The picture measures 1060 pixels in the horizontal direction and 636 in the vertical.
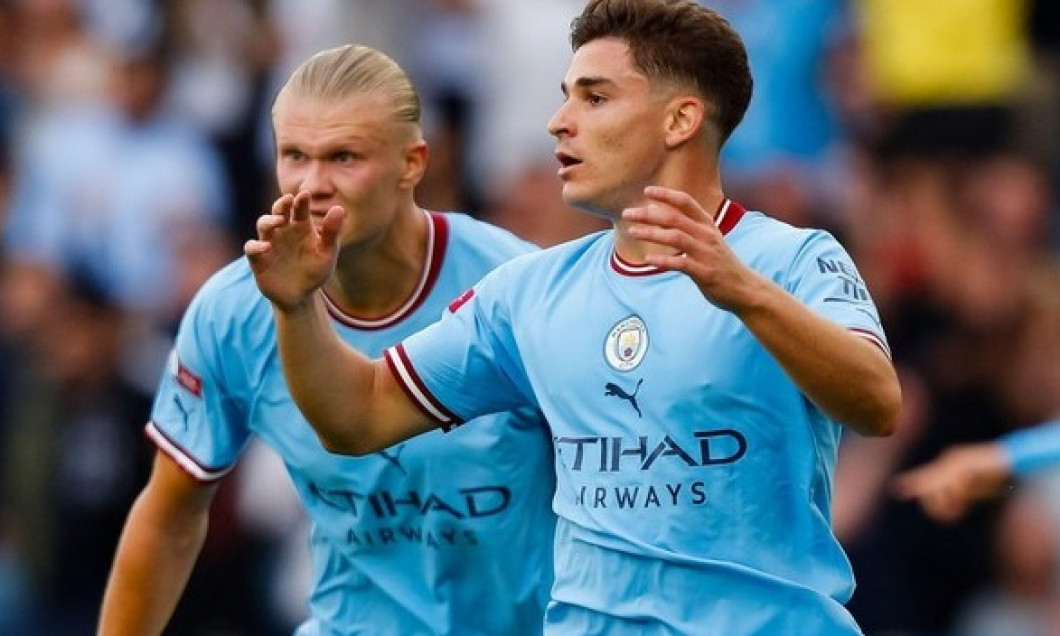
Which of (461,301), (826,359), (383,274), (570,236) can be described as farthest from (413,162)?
(570,236)

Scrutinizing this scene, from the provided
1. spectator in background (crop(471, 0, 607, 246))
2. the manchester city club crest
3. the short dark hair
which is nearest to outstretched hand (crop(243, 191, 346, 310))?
the manchester city club crest

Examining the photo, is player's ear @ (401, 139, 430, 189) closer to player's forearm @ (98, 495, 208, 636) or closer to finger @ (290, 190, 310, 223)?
finger @ (290, 190, 310, 223)

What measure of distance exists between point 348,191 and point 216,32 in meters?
7.33

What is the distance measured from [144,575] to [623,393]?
193cm

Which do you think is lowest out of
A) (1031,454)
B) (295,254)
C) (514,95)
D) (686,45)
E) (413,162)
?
(514,95)

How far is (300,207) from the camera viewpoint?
6449 mm

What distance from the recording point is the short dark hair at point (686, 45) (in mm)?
6535

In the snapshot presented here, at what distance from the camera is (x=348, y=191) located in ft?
24.0

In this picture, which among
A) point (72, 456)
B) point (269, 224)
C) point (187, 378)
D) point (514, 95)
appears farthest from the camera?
point (514, 95)

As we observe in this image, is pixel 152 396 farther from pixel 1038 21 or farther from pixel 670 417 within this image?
pixel 670 417

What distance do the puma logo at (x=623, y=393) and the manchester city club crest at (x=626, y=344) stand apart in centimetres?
4

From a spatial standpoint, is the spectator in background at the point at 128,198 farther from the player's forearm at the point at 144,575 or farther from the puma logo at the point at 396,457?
the puma logo at the point at 396,457

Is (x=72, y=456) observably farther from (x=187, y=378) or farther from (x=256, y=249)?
(x=256, y=249)

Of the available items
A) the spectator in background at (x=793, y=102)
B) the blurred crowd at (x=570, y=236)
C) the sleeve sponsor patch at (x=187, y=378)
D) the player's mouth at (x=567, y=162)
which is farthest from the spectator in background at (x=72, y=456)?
the player's mouth at (x=567, y=162)
